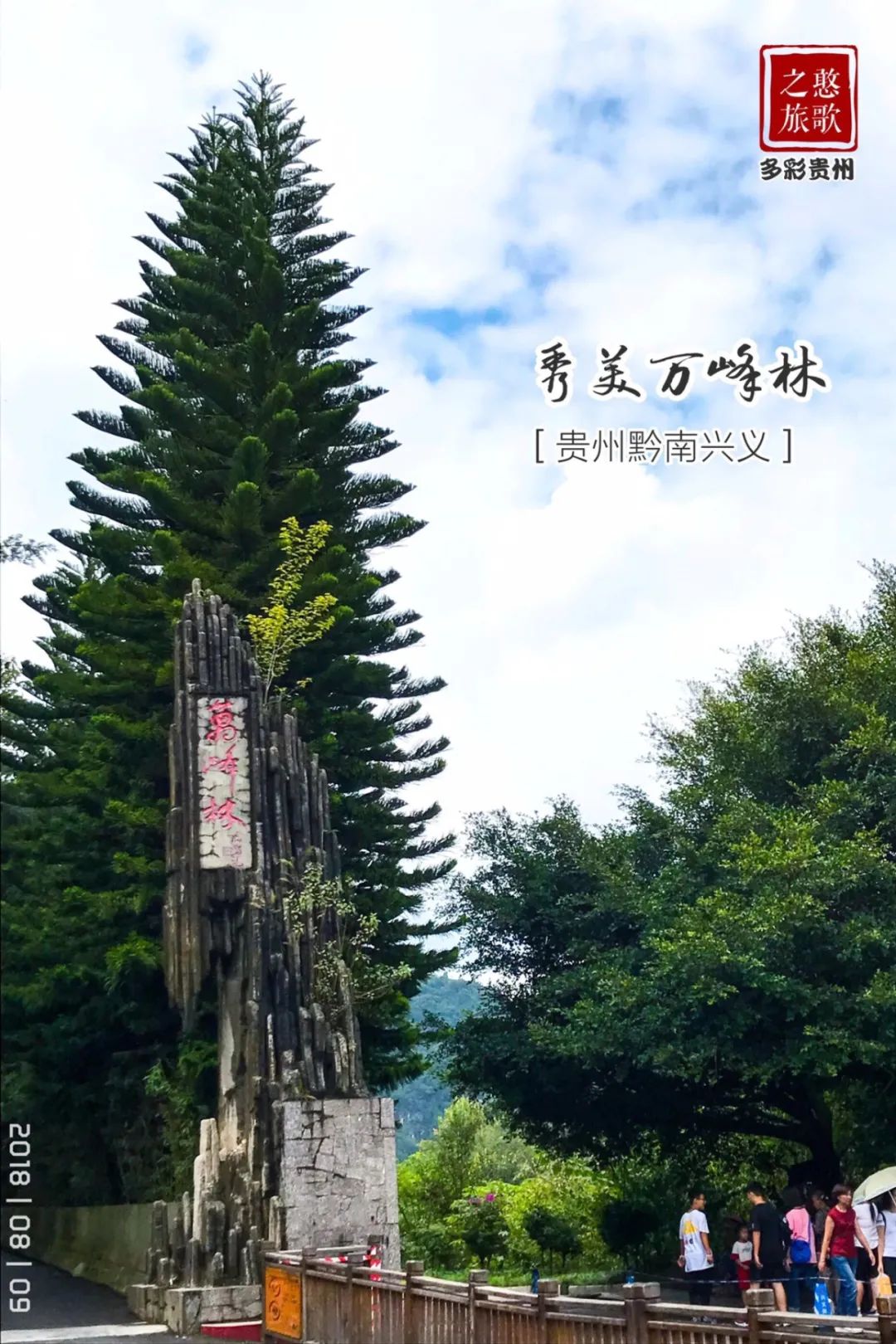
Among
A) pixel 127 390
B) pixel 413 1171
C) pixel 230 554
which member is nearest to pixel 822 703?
pixel 230 554

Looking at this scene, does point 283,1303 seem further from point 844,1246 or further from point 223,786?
point 223,786

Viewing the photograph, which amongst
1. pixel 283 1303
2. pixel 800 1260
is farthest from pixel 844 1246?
pixel 283 1303

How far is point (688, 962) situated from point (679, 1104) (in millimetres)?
3368

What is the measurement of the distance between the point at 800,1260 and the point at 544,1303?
3.76 metres

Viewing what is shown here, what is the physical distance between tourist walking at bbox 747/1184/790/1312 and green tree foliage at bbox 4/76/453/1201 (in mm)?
6334

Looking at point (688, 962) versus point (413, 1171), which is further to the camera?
point (413, 1171)

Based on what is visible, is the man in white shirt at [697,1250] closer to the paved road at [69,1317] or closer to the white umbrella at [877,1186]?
the white umbrella at [877,1186]

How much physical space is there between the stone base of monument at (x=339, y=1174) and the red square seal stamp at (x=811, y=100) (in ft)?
26.4

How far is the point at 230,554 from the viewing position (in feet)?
54.7

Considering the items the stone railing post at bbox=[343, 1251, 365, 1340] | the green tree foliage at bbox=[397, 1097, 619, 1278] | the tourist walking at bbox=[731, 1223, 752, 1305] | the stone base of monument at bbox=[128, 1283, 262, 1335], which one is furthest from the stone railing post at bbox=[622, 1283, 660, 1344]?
the green tree foliage at bbox=[397, 1097, 619, 1278]

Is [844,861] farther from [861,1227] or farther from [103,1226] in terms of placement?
[103,1226]

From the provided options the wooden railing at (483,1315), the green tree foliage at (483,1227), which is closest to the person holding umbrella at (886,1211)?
the wooden railing at (483,1315)

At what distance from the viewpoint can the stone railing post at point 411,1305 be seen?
26.5ft

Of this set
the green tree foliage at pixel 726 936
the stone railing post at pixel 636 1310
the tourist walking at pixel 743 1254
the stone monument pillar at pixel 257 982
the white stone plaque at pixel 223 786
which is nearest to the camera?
the stone railing post at pixel 636 1310
